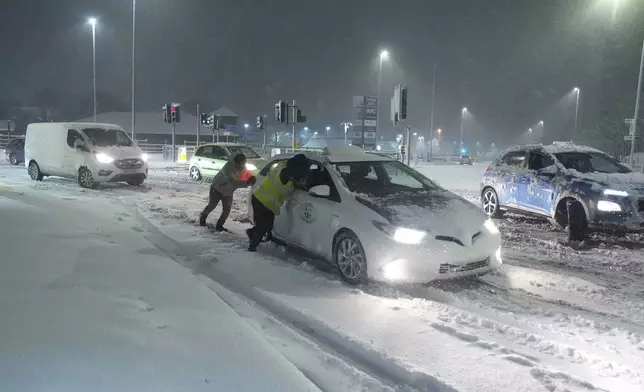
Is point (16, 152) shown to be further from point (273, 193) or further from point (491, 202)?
point (491, 202)

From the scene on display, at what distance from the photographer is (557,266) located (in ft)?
24.0

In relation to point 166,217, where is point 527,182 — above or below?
above

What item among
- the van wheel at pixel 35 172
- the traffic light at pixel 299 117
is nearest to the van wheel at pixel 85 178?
the van wheel at pixel 35 172

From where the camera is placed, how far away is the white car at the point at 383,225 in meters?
5.64

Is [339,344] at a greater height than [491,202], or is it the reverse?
[491,202]

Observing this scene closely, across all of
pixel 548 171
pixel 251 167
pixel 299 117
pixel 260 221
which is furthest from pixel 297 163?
pixel 299 117

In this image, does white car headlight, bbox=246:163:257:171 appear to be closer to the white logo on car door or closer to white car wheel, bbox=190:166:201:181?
white car wheel, bbox=190:166:201:181

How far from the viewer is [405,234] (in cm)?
568

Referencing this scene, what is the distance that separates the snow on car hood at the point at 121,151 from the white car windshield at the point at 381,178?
10.7m

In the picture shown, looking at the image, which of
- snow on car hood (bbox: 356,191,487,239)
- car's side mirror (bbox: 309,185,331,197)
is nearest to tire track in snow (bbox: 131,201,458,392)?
car's side mirror (bbox: 309,185,331,197)

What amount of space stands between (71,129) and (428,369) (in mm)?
15406

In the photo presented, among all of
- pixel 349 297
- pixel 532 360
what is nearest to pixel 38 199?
pixel 349 297

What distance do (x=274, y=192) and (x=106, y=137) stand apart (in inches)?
433

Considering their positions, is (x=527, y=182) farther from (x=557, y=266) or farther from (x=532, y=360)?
(x=532, y=360)
